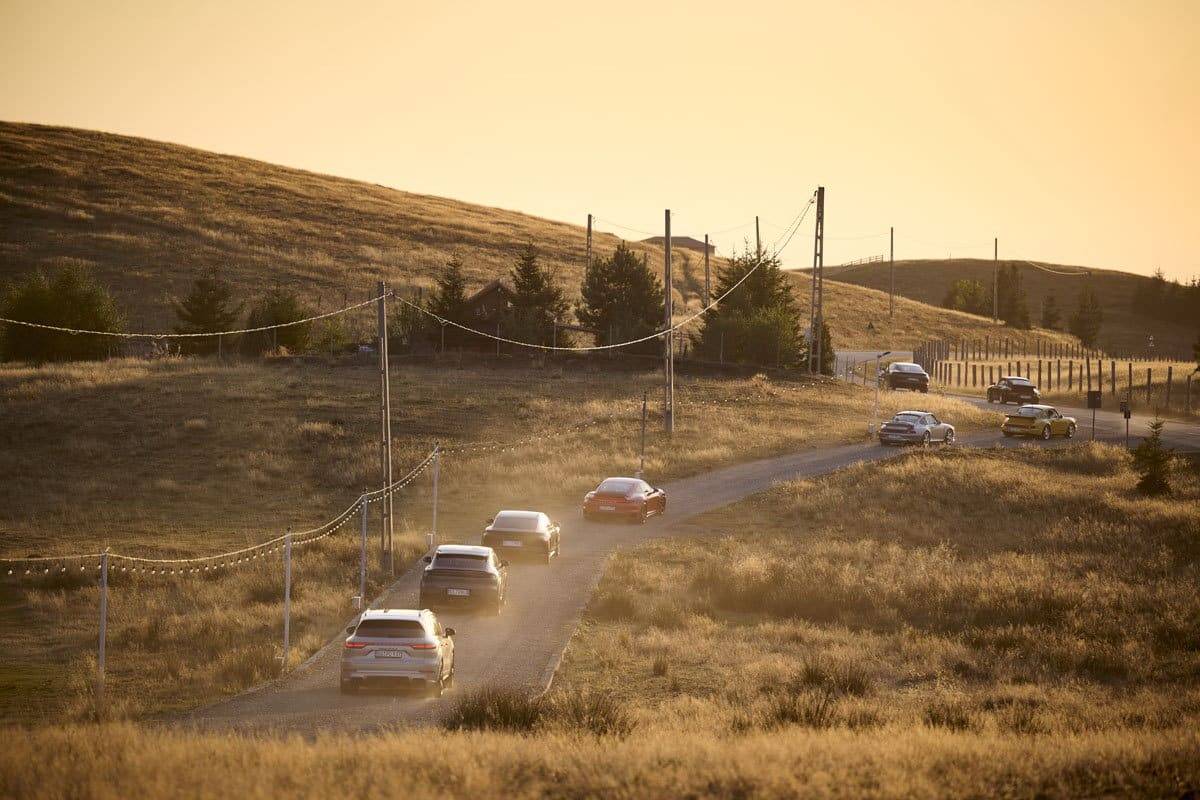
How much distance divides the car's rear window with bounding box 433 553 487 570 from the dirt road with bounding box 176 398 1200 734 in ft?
3.94

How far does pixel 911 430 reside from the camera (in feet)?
188

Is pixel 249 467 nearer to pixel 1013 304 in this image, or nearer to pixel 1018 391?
pixel 1018 391

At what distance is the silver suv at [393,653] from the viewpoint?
2023cm

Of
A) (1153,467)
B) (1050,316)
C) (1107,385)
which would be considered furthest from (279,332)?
(1050,316)

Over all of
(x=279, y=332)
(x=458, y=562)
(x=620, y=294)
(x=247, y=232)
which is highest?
(x=247, y=232)

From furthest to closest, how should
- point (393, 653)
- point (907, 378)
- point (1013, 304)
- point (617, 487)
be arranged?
point (1013, 304) → point (907, 378) → point (617, 487) → point (393, 653)

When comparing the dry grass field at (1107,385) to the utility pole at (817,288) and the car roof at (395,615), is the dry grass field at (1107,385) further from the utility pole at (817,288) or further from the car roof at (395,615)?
the car roof at (395,615)

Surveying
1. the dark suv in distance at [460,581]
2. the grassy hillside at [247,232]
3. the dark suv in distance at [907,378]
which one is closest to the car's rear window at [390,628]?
the dark suv in distance at [460,581]

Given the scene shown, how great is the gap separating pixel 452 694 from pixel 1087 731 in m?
9.98

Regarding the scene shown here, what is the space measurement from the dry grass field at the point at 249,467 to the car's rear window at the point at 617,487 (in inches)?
170

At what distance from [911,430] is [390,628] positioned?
4092 centimetres

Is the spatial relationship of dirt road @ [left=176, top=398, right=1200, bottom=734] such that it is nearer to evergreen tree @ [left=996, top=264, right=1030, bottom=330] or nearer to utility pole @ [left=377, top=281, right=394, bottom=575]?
utility pole @ [left=377, top=281, right=394, bottom=575]

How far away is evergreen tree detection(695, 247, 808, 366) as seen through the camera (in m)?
78.5

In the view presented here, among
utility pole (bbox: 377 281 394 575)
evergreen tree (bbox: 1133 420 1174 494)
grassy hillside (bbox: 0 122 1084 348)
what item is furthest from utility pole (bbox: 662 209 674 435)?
grassy hillside (bbox: 0 122 1084 348)
